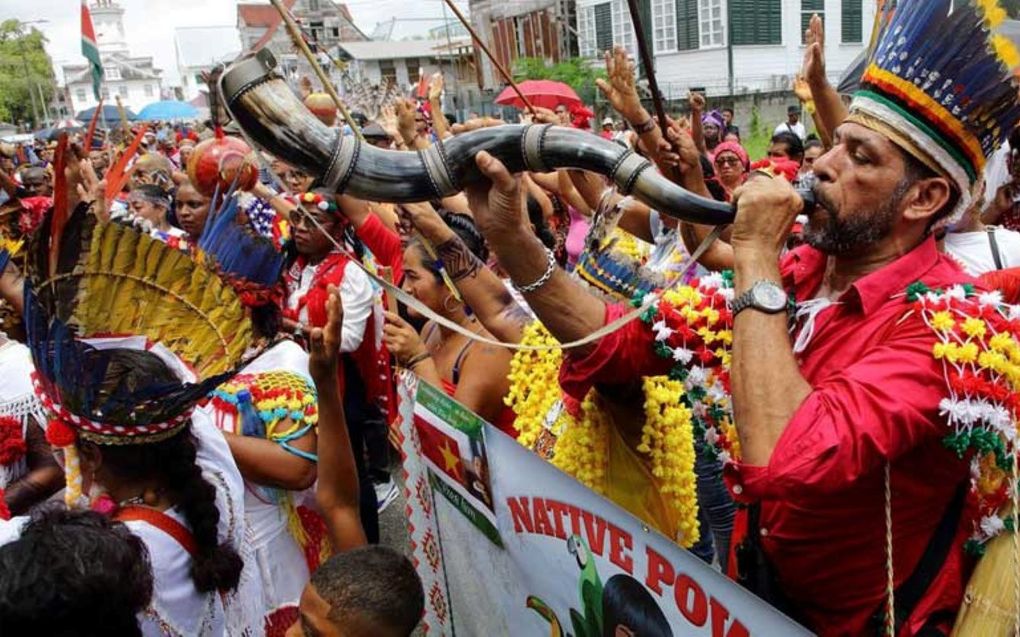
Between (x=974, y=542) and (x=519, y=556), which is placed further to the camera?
(x=519, y=556)

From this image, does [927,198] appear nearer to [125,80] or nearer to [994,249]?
[994,249]

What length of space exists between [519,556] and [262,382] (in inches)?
48.5

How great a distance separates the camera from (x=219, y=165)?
191 inches

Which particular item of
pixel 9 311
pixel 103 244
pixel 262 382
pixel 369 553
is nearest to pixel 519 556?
pixel 369 553

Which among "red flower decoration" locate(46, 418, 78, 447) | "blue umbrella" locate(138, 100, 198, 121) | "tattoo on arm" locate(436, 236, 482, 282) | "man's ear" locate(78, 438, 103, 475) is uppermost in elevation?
"blue umbrella" locate(138, 100, 198, 121)

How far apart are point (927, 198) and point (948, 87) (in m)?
0.24

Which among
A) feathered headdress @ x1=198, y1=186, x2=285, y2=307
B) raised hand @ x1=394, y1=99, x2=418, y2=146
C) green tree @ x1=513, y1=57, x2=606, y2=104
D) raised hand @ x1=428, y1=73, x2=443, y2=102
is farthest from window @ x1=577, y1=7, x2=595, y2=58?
feathered headdress @ x1=198, y1=186, x2=285, y2=307

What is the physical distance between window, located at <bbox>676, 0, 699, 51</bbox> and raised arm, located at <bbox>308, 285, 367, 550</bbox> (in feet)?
95.4

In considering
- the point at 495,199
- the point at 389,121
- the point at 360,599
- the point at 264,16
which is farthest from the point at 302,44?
the point at 389,121

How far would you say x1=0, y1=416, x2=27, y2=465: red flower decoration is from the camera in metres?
2.79

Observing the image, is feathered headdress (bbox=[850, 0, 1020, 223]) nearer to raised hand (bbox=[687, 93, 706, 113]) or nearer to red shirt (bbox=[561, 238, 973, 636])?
red shirt (bbox=[561, 238, 973, 636])

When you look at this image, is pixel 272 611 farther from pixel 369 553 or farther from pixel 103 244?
pixel 103 244

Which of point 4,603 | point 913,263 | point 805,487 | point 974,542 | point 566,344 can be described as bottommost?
point 974,542

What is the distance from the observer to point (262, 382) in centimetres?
297
